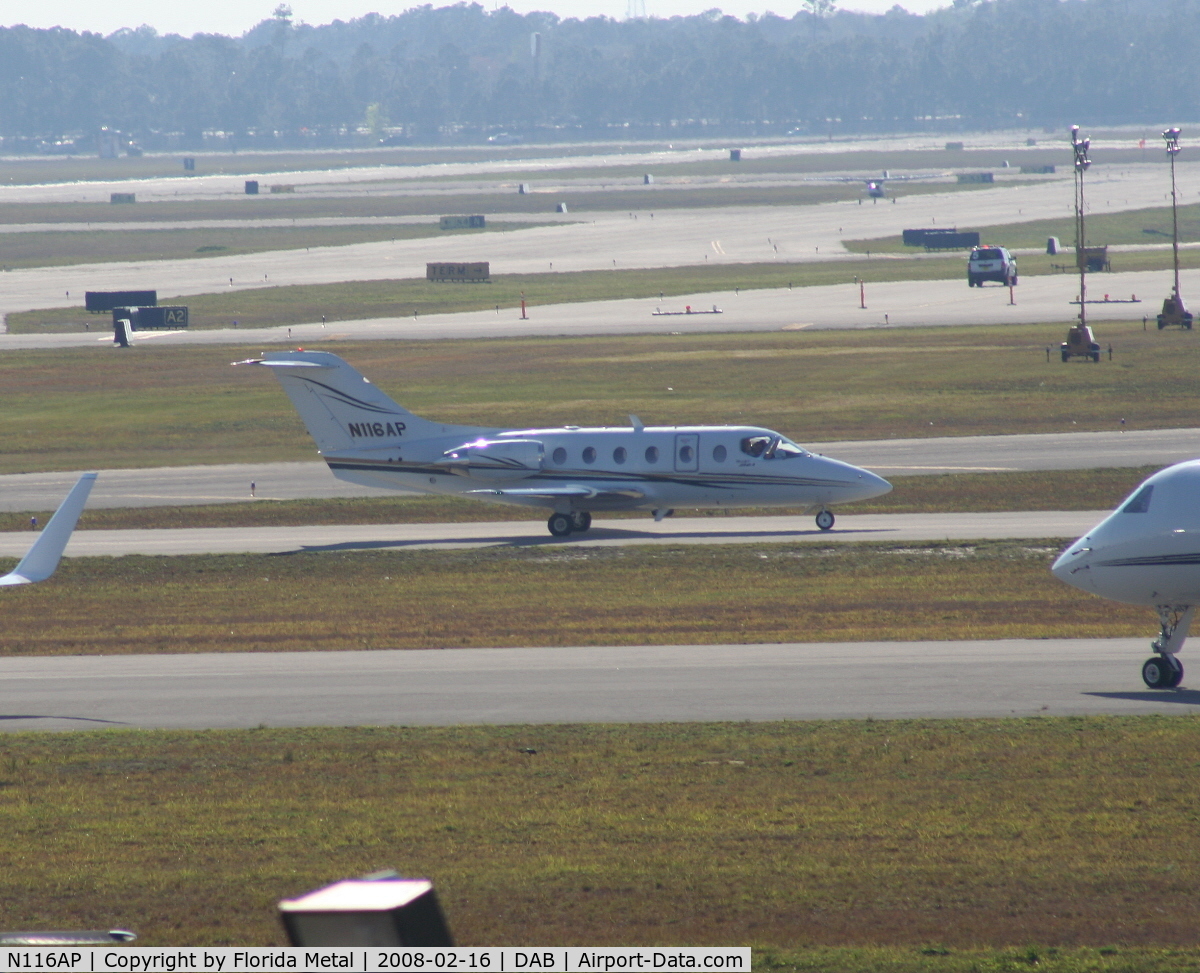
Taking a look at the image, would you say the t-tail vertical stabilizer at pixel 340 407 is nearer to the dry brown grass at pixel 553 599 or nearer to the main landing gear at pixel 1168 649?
the dry brown grass at pixel 553 599

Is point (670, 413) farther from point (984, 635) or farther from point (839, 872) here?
point (839, 872)

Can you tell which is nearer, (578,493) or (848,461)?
(578,493)

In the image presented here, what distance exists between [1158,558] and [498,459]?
22777 millimetres

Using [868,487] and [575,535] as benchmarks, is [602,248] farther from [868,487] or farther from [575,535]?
[868,487]

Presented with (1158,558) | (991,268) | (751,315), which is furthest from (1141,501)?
(991,268)

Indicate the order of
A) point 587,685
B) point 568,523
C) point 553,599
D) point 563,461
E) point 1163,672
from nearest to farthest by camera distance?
point 1163,672 → point 587,685 → point 553,599 → point 568,523 → point 563,461

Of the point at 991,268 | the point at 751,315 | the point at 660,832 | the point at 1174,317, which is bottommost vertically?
the point at 660,832

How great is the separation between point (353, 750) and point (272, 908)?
6802 millimetres

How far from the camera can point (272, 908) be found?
1548cm

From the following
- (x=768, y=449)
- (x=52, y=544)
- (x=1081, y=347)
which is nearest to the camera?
(x=52, y=544)

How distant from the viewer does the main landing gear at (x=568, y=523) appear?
43.2 meters

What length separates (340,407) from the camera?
43875 millimetres

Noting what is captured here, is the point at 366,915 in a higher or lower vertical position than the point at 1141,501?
higher
